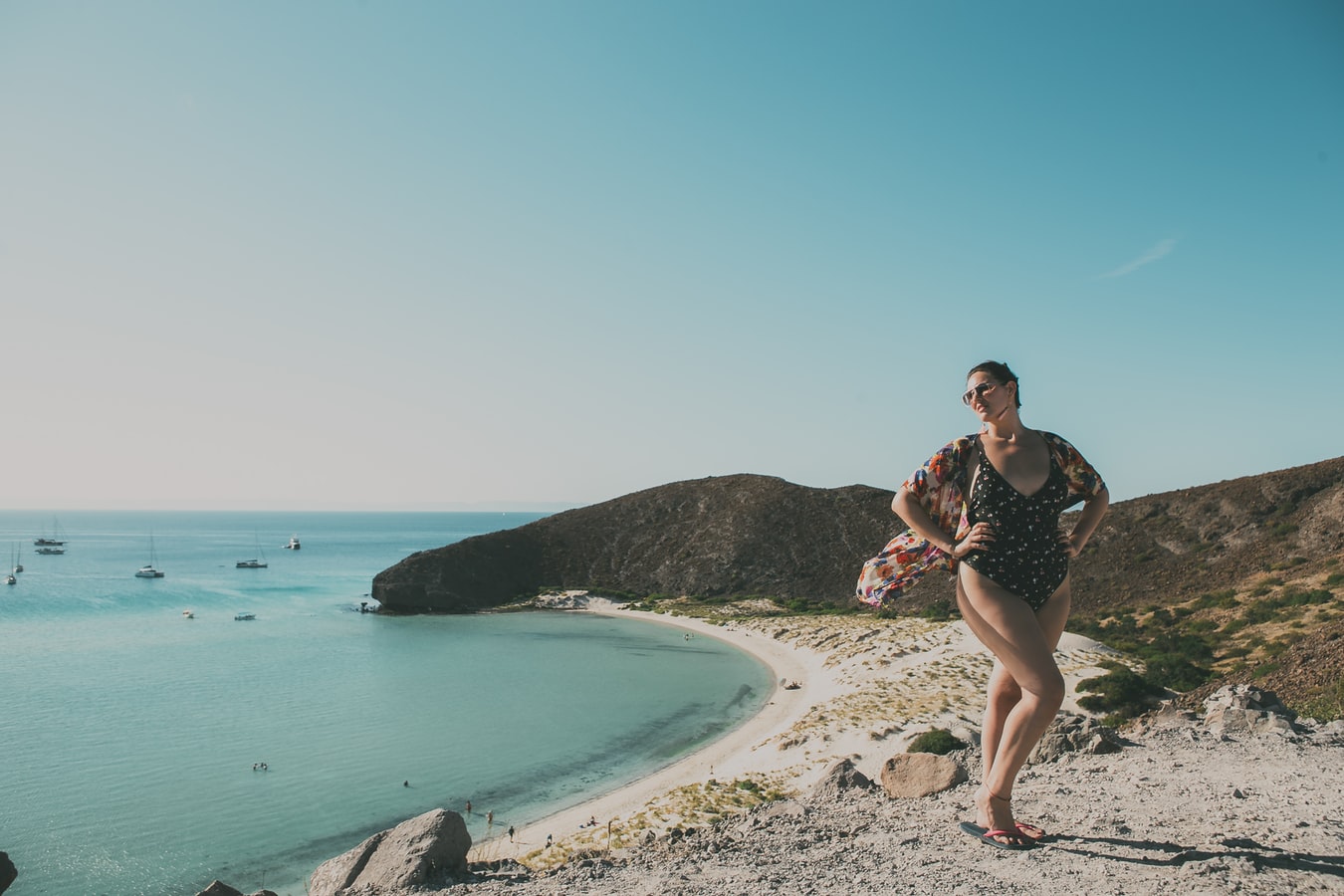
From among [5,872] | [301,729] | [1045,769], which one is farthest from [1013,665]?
[301,729]

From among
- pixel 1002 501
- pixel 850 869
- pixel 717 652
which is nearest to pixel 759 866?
pixel 850 869

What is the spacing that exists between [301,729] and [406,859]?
22.2m

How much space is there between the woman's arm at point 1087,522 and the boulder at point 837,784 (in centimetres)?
575

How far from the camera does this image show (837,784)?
9.76m

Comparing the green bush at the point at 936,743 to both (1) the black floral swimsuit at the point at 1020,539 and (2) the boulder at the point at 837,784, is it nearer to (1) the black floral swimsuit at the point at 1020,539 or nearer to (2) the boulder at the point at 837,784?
(2) the boulder at the point at 837,784

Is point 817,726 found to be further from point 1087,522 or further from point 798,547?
point 798,547

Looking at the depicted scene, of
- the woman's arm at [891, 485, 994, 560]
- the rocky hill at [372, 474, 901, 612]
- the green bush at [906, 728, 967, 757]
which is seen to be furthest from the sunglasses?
the rocky hill at [372, 474, 901, 612]

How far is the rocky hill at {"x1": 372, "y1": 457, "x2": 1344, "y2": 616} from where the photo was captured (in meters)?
37.8

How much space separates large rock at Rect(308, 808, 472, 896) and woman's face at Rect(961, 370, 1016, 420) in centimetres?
730

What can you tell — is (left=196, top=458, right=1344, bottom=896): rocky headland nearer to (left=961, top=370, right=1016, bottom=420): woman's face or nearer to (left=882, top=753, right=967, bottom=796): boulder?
(left=882, top=753, right=967, bottom=796): boulder

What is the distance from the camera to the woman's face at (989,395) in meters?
4.87

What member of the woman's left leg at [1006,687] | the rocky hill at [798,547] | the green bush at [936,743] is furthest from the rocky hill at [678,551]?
the woman's left leg at [1006,687]

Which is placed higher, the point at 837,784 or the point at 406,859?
the point at 837,784

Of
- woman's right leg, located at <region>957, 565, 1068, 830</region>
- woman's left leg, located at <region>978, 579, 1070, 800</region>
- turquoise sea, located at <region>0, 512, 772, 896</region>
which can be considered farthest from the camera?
turquoise sea, located at <region>0, 512, 772, 896</region>
